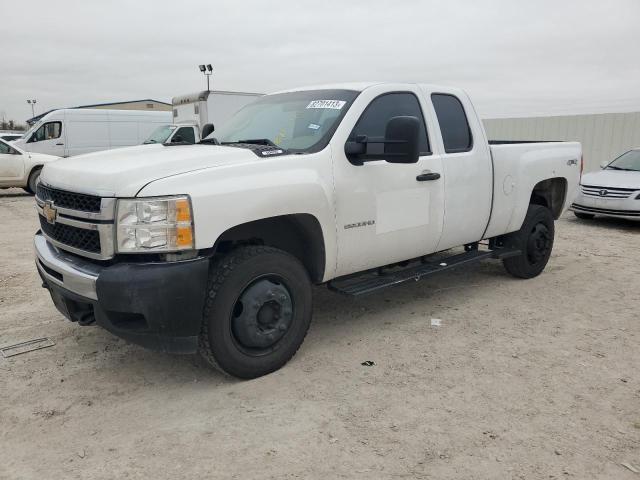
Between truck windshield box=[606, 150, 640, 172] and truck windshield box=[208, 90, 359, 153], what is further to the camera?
truck windshield box=[606, 150, 640, 172]

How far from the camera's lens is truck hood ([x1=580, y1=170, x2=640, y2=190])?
9.18 metres

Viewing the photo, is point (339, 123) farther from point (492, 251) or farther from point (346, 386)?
point (492, 251)

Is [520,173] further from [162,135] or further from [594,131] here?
[162,135]

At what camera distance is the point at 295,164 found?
135 inches

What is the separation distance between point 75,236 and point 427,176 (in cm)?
258

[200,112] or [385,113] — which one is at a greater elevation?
[200,112]

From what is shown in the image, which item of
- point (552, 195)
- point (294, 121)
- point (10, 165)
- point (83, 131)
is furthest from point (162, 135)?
point (294, 121)

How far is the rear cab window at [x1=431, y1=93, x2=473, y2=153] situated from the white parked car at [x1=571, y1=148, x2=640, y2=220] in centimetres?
496

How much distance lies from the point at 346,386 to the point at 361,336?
0.88m

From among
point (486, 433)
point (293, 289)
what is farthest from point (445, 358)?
point (293, 289)

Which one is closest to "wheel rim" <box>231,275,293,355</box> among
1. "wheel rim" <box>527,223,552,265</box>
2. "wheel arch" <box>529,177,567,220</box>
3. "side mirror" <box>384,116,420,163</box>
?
"side mirror" <box>384,116,420,163</box>

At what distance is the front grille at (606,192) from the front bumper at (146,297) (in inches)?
337

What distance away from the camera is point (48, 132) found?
55.4 feet

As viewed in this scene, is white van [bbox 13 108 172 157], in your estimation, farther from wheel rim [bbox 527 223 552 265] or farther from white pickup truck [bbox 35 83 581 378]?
wheel rim [bbox 527 223 552 265]
